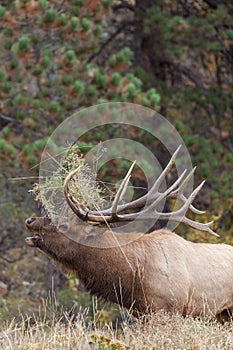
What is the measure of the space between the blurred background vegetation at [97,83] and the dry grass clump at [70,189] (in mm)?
2595

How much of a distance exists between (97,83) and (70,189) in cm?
481

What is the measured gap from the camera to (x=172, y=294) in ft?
23.6

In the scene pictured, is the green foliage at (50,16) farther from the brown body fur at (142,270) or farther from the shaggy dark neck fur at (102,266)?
the shaggy dark neck fur at (102,266)

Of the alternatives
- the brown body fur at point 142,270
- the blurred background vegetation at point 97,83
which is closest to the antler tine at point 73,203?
the brown body fur at point 142,270

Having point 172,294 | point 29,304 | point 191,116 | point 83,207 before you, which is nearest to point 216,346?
point 172,294

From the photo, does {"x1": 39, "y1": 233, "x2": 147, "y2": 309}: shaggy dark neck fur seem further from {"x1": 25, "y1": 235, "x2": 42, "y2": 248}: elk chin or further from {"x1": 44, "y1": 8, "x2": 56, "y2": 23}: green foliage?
{"x1": 44, "y1": 8, "x2": 56, "y2": 23}: green foliage

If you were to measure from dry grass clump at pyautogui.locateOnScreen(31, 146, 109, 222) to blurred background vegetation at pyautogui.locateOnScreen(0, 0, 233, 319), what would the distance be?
259 cm

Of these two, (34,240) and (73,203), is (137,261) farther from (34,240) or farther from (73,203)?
(34,240)

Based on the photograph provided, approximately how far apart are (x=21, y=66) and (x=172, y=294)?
5.43m

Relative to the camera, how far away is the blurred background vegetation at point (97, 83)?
11.5 m

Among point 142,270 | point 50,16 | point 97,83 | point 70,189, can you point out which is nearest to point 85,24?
point 50,16

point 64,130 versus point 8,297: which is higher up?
point 64,130

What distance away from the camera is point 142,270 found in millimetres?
7352

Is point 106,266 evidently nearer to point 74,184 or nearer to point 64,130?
point 74,184
